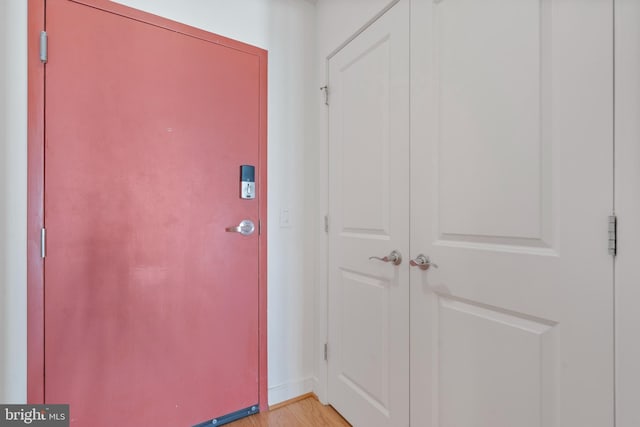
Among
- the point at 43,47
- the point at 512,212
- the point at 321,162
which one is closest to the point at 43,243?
the point at 43,47

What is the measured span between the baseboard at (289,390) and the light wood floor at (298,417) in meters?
0.04

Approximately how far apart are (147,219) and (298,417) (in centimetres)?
130

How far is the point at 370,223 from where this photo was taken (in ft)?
4.77

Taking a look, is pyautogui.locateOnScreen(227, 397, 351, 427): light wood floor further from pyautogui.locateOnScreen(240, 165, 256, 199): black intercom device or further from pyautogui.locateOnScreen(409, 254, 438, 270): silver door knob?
pyautogui.locateOnScreen(240, 165, 256, 199): black intercom device

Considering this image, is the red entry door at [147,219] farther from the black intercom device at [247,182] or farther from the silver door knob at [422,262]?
the silver door knob at [422,262]

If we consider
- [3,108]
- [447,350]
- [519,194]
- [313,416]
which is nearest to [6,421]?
[3,108]

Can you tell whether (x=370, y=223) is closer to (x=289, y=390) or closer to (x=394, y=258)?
(x=394, y=258)

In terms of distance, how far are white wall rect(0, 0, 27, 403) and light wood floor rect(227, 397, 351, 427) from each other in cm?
97

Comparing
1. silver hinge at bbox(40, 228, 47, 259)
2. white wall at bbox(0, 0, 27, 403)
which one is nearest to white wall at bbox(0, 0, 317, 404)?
white wall at bbox(0, 0, 27, 403)

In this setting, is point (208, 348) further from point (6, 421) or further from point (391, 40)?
point (391, 40)

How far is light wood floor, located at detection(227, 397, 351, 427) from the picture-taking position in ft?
5.17

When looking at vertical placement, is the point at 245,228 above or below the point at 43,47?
below

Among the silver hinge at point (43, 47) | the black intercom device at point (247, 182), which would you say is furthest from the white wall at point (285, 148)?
the silver hinge at point (43, 47)

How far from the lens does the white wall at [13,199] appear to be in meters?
1.12
